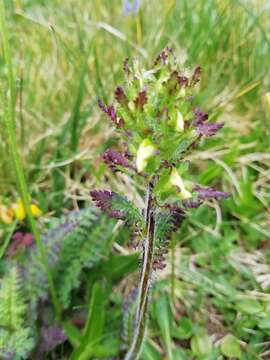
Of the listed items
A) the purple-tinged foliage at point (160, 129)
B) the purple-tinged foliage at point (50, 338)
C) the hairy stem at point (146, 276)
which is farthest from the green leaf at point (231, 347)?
the purple-tinged foliage at point (160, 129)

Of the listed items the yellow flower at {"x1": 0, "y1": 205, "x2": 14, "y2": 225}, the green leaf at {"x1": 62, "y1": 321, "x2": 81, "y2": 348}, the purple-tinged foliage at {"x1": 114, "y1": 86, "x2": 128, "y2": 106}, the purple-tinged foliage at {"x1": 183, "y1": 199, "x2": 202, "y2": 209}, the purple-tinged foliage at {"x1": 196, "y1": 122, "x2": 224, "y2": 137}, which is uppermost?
the yellow flower at {"x1": 0, "y1": 205, "x2": 14, "y2": 225}

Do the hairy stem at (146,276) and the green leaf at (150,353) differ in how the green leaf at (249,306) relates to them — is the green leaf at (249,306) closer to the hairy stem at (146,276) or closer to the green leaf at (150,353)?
the green leaf at (150,353)

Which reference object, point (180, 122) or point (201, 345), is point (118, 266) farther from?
point (180, 122)

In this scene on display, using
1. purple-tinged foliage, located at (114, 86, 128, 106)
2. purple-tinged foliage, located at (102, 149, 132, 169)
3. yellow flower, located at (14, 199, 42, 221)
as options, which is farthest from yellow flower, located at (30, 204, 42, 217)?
purple-tinged foliage, located at (114, 86, 128, 106)

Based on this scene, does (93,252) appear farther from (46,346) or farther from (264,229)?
(264,229)

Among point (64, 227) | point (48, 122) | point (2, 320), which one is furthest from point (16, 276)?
point (48, 122)

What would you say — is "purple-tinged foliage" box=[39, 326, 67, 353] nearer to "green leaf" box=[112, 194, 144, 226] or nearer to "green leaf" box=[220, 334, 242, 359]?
"green leaf" box=[220, 334, 242, 359]

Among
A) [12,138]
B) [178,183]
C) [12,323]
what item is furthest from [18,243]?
[178,183]
